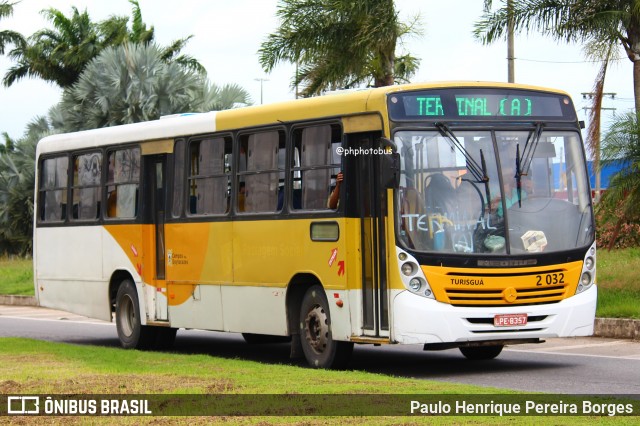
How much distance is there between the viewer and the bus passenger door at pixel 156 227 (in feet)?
61.9

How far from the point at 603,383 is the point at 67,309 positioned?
32.7ft

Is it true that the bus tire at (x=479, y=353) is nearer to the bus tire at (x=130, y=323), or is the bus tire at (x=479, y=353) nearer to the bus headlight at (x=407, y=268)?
the bus headlight at (x=407, y=268)

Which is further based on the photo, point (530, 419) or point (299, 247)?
point (299, 247)

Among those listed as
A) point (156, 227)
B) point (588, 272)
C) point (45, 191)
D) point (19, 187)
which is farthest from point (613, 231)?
point (19, 187)

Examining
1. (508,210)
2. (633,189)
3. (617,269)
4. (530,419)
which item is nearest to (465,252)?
(508,210)

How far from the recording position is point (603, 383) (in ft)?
45.2

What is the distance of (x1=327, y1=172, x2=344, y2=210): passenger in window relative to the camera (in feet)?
49.5

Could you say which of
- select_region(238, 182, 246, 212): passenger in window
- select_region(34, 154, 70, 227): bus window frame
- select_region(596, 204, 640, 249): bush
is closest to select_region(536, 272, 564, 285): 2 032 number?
select_region(238, 182, 246, 212): passenger in window

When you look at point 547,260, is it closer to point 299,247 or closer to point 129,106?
point 299,247

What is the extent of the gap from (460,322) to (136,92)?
26.7 meters

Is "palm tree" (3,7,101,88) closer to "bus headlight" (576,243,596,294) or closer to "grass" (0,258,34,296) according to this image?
"grass" (0,258,34,296)

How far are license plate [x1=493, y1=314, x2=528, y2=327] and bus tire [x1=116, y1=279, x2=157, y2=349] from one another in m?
6.56

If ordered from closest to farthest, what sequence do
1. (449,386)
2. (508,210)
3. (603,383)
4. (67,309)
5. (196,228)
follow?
(449,386), (603,383), (508,210), (196,228), (67,309)

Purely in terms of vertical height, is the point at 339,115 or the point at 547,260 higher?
the point at 339,115
